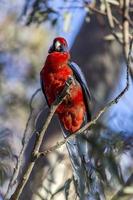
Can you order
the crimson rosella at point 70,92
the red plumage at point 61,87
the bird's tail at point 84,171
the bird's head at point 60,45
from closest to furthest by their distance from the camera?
the bird's tail at point 84,171, the crimson rosella at point 70,92, the red plumage at point 61,87, the bird's head at point 60,45

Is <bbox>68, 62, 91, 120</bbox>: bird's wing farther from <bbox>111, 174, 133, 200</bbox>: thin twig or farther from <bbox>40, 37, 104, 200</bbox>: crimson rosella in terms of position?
<bbox>111, 174, 133, 200</bbox>: thin twig

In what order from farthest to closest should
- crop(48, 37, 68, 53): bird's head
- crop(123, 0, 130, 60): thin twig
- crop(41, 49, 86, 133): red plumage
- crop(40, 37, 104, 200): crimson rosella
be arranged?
crop(123, 0, 130, 60): thin twig → crop(48, 37, 68, 53): bird's head → crop(41, 49, 86, 133): red plumage → crop(40, 37, 104, 200): crimson rosella

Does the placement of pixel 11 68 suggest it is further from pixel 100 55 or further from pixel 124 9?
pixel 124 9

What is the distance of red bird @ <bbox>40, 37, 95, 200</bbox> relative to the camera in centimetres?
312

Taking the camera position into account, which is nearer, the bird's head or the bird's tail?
the bird's tail

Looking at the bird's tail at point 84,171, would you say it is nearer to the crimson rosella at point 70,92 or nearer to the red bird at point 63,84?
the crimson rosella at point 70,92

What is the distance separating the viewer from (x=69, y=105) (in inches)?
132

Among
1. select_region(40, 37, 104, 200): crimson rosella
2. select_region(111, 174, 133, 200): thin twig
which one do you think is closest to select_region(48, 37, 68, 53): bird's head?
select_region(40, 37, 104, 200): crimson rosella

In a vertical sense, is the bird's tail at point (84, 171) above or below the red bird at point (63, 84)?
below

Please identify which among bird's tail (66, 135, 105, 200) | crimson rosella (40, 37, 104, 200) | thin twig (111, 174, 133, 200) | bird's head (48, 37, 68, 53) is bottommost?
thin twig (111, 174, 133, 200)

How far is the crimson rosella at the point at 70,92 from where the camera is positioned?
311cm

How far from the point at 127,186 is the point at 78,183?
28.2 inches

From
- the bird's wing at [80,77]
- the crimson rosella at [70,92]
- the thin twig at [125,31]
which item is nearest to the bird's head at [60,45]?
the crimson rosella at [70,92]

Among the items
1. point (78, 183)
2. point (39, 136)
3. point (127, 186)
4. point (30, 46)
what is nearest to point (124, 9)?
point (127, 186)
